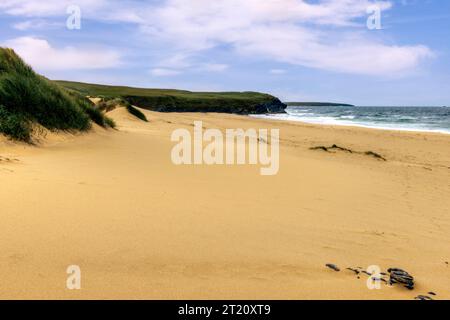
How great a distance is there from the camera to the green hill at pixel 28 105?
269 inches

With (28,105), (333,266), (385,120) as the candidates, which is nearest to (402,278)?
(333,266)

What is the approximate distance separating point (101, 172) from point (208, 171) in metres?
1.83

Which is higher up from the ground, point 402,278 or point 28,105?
point 28,105

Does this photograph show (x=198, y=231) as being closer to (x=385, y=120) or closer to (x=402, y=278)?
(x=402, y=278)

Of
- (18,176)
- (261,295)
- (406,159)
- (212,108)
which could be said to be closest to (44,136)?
(18,176)

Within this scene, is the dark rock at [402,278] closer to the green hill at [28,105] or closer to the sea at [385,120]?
the green hill at [28,105]

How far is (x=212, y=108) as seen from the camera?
85000 mm

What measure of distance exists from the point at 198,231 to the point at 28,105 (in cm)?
620

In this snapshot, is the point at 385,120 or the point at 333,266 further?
the point at 385,120

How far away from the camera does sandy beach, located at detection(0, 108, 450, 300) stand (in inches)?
102

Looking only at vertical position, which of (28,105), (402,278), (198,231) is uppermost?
(28,105)

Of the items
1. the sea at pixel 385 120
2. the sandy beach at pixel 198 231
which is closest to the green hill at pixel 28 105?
the sandy beach at pixel 198 231

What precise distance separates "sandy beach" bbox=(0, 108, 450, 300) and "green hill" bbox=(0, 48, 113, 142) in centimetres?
61

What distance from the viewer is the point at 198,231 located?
3.54 metres
